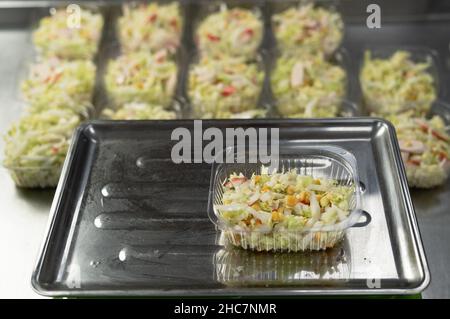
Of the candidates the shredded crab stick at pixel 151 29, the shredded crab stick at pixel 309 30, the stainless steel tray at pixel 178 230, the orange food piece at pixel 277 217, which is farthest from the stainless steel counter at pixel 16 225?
the shredded crab stick at pixel 309 30

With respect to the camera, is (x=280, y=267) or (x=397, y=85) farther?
(x=397, y=85)

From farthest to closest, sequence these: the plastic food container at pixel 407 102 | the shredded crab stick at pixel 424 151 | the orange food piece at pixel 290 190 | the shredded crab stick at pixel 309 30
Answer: the shredded crab stick at pixel 309 30 → the plastic food container at pixel 407 102 → the shredded crab stick at pixel 424 151 → the orange food piece at pixel 290 190

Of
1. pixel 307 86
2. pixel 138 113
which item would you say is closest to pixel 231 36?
pixel 307 86

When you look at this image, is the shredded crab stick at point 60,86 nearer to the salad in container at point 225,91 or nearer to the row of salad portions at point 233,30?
the row of salad portions at point 233,30

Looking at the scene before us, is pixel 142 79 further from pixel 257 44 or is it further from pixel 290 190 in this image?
pixel 290 190

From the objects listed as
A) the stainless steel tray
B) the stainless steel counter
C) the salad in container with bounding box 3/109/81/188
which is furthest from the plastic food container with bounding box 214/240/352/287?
the salad in container with bounding box 3/109/81/188

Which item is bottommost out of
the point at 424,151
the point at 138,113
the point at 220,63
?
the point at 424,151
